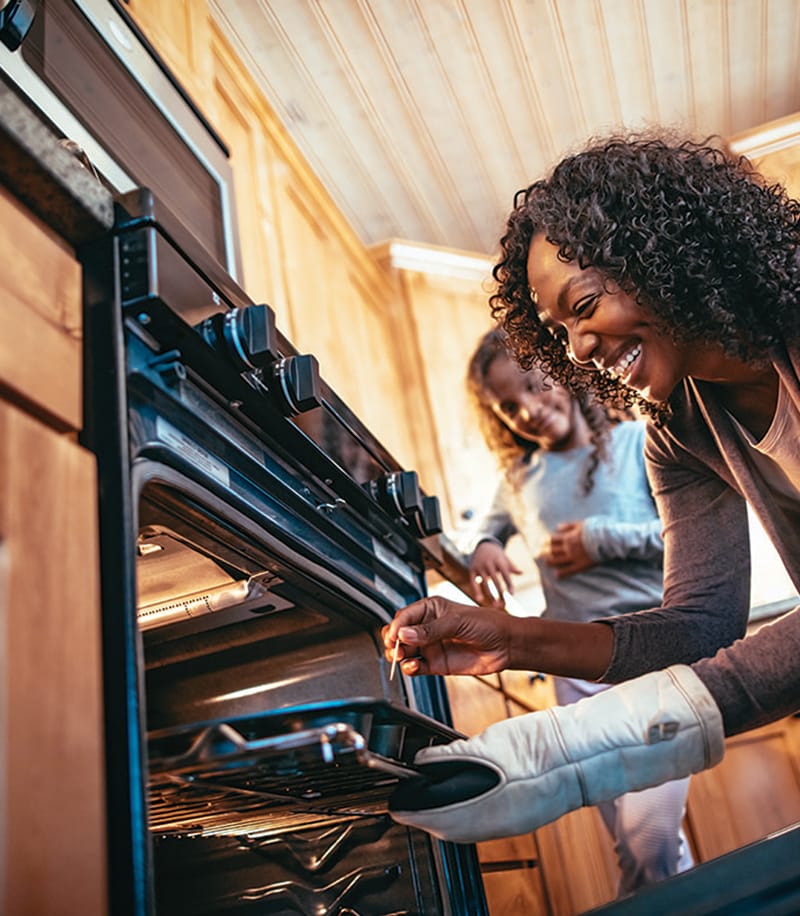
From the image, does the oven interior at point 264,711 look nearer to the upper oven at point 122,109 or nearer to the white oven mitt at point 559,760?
the white oven mitt at point 559,760

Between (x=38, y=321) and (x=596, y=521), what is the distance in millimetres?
1380

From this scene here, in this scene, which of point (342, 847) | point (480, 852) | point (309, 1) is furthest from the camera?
point (309, 1)

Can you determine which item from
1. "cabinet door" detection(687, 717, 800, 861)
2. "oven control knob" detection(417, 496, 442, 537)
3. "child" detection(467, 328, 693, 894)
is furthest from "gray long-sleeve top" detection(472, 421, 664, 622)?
"oven control knob" detection(417, 496, 442, 537)

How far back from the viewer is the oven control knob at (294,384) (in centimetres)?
87

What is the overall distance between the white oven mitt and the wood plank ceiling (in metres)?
1.91

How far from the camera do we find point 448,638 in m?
A: 1.03

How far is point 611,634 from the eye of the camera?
42.9 inches

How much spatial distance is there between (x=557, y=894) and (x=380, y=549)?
88 centimetres

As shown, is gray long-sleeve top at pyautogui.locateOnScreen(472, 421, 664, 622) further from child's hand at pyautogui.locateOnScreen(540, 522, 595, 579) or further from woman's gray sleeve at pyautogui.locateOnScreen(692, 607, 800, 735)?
woman's gray sleeve at pyautogui.locateOnScreen(692, 607, 800, 735)

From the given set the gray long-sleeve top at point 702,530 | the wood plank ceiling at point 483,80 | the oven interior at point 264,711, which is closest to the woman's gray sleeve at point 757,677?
the gray long-sleeve top at point 702,530

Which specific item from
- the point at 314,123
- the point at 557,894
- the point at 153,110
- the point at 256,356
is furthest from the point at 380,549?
the point at 314,123

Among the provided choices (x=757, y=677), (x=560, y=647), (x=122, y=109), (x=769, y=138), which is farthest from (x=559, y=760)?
(x=769, y=138)

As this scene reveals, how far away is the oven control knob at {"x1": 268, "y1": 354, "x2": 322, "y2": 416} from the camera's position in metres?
0.87

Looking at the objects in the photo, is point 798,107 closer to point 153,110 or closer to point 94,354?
point 153,110
